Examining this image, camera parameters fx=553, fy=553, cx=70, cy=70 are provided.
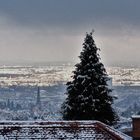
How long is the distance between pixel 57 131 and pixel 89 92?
17.8 metres

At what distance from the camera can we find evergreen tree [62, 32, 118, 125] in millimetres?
39688

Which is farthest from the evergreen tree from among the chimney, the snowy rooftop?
the snowy rooftop

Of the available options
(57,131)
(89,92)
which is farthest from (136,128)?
(57,131)

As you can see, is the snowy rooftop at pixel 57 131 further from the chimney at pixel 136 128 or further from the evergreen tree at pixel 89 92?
the evergreen tree at pixel 89 92

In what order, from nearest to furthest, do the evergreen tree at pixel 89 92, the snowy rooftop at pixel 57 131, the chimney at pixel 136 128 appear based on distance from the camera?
1. the snowy rooftop at pixel 57 131
2. the chimney at pixel 136 128
3. the evergreen tree at pixel 89 92

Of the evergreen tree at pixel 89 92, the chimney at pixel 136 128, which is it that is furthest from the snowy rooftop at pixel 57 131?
the evergreen tree at pixel 89 92

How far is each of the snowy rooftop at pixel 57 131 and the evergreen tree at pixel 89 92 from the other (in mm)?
15785

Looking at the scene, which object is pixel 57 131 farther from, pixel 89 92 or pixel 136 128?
pixel 89 92

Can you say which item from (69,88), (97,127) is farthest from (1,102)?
(97,127)

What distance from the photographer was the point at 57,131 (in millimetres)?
22531

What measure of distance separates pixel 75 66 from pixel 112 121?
4.91 metres

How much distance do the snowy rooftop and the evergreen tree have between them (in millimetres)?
15785

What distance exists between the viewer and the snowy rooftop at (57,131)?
71.5ft

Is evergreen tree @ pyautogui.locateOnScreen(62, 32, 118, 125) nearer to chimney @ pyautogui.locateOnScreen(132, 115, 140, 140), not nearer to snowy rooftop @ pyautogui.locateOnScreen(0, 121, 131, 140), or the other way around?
chimney @ pyautogui.locateOnScreen(132, 115, 140, 140)
